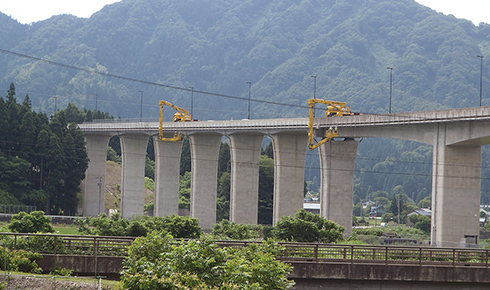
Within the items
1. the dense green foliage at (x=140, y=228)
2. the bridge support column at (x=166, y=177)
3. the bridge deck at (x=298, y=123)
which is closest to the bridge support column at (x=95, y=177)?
the bridge deck at (x=298, y=123)

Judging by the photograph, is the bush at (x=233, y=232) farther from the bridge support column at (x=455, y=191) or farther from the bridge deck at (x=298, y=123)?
the bridge support column at (x=455, y=191)

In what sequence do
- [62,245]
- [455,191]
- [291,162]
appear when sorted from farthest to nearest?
[291,162], [455,191], [62,245]

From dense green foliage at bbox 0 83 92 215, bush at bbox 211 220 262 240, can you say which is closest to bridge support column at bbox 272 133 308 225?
bush at bbox 211 220 262 240

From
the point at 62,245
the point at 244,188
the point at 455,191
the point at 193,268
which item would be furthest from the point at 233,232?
the point at 193,268

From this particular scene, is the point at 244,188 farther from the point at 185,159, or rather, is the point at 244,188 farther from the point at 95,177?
the point at 185,159

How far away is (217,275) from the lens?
22125 millimetres

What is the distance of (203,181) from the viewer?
98688 millimetres

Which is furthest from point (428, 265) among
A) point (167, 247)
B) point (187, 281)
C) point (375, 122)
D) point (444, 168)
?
point (375, 122)

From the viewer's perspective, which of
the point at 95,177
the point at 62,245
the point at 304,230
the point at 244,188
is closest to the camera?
the point at 62,245

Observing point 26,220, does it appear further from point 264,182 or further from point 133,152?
point 264,182

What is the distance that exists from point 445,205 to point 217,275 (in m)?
44.1

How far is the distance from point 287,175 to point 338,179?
21.8 feet

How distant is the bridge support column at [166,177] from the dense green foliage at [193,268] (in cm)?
8150

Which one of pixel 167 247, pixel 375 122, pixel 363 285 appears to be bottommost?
pixel 363 285
